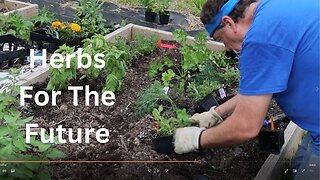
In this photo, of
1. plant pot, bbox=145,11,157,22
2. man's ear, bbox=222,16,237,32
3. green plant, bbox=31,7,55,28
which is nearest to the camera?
man's ear, bbox=222,16,237,32

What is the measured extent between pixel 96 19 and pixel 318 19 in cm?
361

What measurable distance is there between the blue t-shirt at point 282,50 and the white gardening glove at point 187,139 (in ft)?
1.74

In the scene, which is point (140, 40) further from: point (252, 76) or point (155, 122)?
point (252, 76)

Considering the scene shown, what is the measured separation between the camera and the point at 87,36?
5387 millimetres

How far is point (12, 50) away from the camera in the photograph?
491 centimetres

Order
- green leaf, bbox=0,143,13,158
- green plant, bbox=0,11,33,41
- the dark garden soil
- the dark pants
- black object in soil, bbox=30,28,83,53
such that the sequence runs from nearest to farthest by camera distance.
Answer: green leaf, bbox=0,143,13,158 < the dark pants < the dark garden soil < black object in soil, bbox=30,28,83,53 < green plant, bbox=0,11,33,41

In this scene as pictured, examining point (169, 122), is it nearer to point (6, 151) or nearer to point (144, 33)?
point (6, 151)

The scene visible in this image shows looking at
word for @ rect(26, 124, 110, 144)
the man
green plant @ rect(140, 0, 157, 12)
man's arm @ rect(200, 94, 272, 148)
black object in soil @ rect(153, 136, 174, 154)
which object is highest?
the man

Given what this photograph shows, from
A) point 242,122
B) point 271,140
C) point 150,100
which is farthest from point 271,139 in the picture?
point 150,100

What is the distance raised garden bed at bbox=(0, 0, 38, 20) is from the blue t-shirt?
4.16m

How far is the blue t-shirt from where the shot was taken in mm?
2182

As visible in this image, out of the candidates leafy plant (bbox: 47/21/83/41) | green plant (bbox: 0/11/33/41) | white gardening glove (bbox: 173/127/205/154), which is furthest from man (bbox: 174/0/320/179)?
green plant (bbox: 0/11/33/41)

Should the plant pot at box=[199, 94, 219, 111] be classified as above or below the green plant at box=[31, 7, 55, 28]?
above

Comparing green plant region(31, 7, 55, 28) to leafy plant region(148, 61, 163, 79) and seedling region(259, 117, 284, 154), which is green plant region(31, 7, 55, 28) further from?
seedling region(259, 117, 284, 154)
